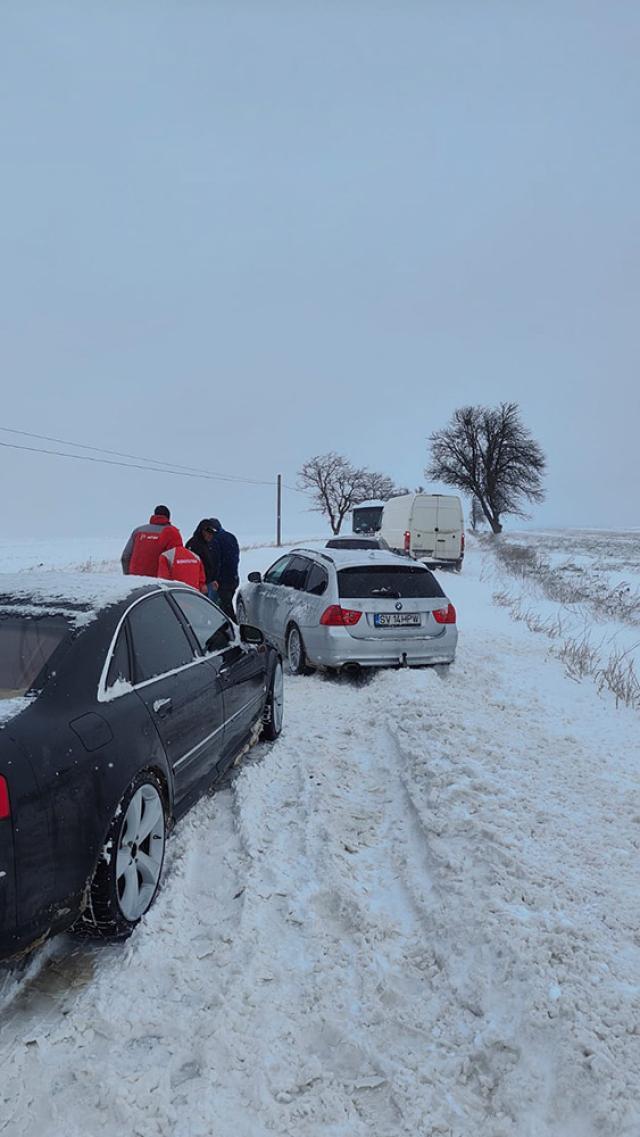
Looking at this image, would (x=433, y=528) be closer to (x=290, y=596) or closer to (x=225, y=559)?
(x=225, y=559)

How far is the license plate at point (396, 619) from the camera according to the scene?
7.41m

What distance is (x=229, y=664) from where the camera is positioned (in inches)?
178

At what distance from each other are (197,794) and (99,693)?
47.5 inches

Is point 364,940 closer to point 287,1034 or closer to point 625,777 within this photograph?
point 287,1034

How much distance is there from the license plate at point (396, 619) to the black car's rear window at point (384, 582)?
0.22 metres

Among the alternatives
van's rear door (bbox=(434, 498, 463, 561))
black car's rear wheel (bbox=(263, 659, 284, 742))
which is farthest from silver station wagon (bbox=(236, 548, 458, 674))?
van's rear door (bbox=(434, 498, 463, 561))

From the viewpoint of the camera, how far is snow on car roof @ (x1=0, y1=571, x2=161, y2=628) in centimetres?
315

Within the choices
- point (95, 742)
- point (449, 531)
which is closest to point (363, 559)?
point (95, 742)

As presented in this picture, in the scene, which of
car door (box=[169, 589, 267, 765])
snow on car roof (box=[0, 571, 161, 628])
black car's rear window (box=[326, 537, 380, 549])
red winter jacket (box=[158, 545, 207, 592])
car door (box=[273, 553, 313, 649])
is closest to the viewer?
snow on car roof (box=[0, 571, 161, 628])

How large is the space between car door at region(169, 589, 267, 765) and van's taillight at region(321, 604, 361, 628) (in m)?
2.21

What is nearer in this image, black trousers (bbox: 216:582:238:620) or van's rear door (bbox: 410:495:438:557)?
black trousers (bbox: 216:582:238:620)

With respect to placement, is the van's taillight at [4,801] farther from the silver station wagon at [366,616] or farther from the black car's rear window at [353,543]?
the black car's rear window at [353,543]

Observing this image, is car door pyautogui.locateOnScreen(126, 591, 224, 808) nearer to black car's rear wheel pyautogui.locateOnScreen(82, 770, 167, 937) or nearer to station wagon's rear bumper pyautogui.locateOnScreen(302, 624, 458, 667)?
black car's rear wheel pyautogui.locateOnScreen(82, 770, 167, 937)

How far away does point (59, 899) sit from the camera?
239cm
